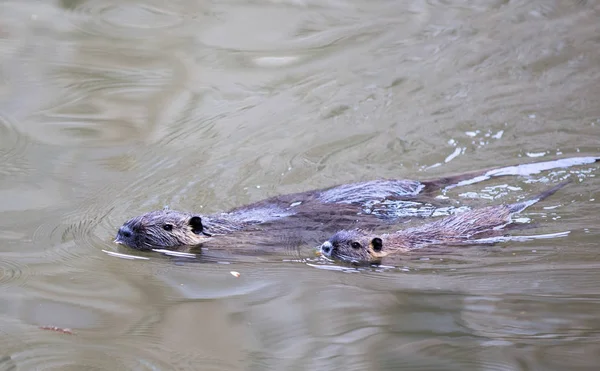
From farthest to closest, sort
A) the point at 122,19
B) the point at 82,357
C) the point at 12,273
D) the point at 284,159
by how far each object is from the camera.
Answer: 1. the point at 122,19
2. the point at 284,159
3. the point at 12,273
4. the point at 82,357

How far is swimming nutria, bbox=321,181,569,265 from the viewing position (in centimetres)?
522

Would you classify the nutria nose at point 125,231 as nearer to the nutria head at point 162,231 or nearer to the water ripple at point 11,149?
the nutria head at point 162,231

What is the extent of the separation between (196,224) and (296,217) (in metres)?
0.69

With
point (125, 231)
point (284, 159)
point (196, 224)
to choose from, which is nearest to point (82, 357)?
point (125, 231)

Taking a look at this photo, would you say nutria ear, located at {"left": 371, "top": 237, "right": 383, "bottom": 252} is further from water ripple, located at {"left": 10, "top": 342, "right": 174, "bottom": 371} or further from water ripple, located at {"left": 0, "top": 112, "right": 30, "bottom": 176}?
water ripple, located at {"left": 0, "top": 112, "right": 30, "bottom": 176}

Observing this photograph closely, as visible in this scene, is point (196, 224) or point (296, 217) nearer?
point (196, 224)

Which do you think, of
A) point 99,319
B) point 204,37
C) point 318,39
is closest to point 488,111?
point 318,39

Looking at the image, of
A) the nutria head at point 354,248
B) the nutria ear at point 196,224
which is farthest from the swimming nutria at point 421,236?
the nutria ear at point 196,224

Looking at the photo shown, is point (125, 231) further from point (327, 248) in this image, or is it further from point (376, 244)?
point (376, 244)

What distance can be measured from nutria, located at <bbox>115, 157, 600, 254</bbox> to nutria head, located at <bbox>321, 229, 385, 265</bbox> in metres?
0.27

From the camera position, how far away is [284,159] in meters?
6.86

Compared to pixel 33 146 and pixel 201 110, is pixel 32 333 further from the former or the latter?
pixel 201 110

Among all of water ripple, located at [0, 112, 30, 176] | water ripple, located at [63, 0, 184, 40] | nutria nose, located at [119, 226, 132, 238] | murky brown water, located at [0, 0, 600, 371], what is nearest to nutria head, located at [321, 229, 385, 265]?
murky brown water, located at [0, 0, 600, 371]

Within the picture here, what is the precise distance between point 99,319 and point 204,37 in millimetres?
5261
